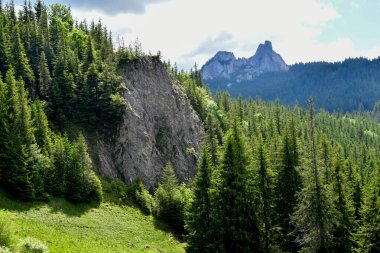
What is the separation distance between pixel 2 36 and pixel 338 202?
76502 millimetres

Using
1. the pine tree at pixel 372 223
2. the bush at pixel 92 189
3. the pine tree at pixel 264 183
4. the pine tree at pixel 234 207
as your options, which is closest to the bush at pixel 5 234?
the pine tree at pixel 234 207

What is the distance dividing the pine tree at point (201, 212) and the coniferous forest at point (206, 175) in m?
0.12

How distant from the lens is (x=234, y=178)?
126 feet

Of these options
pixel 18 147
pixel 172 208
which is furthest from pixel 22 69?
pixel 172 208

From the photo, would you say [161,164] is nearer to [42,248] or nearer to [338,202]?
[338,202]

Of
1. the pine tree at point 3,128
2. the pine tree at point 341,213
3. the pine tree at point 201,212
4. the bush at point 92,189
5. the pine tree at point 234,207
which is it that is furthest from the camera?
the bush at point 92,189

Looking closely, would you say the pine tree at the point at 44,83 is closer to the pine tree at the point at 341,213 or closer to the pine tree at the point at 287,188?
A: the pine tree at the point at 287,188

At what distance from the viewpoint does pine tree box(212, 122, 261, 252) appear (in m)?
37.1

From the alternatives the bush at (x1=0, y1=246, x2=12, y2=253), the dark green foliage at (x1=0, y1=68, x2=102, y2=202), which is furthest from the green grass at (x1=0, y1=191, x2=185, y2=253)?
the bush at (x1=0, y1=246, x2=12, y2=253)

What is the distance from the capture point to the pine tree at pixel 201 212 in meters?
41.1

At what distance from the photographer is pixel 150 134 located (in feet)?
278

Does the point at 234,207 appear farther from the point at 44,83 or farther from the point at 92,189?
the point at 44,83

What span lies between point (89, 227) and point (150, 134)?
4171 centimetres

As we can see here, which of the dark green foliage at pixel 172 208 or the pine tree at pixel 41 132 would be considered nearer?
the pine tree at pixel 41 132
